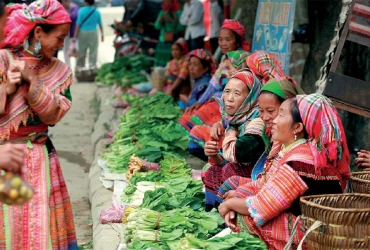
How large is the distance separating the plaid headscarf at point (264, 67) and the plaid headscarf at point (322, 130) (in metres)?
1.48

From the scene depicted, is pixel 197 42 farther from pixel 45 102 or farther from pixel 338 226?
pixel 338 226

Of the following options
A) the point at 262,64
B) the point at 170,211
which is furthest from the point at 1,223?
the point at 262,64

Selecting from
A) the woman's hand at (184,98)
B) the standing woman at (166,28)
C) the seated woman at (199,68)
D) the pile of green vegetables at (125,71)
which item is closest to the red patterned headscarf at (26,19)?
the seated woman at (199,68)

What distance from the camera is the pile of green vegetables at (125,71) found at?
43.1 ft

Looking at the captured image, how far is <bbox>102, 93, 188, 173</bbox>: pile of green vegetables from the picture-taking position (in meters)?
7.50

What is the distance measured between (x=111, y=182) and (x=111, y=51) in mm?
15246

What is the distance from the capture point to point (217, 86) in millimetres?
7469

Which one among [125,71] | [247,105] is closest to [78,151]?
[125,71]

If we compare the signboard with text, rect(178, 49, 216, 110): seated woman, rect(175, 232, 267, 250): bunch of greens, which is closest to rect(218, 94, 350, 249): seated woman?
rect(175, 232, 267, 250): bunch of greens

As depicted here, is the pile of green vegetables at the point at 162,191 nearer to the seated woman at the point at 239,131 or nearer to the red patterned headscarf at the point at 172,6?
the seated woman at the point at 239,131

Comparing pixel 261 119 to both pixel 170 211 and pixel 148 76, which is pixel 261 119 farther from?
pixel 148 76

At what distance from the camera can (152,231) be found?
490 cm

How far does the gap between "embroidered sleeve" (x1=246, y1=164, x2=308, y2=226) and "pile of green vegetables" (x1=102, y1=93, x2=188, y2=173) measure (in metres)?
3.12

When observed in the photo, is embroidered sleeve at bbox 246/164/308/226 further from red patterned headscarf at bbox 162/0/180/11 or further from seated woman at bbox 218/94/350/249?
red patterned headscarf at bbox 162/0/180/11
